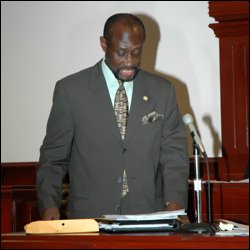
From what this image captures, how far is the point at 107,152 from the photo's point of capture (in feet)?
10.5

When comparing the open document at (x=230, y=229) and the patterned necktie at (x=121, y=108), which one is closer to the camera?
the open document at (x=230, y=229)

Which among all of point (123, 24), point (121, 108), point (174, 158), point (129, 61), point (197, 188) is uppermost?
point (123, 24)

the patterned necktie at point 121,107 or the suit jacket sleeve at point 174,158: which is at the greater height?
the patterned necktie at point 121,107

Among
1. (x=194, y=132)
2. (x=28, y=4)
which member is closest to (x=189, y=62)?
(x=28, y=4)

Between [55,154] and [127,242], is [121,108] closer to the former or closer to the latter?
[55,154]

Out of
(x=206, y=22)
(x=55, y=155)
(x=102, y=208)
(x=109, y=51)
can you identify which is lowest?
(x=102, y=208)

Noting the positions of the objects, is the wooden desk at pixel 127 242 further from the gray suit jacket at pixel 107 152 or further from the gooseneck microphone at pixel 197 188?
the gray suit jacket at pixel 107 152

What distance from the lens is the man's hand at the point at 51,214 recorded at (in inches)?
114

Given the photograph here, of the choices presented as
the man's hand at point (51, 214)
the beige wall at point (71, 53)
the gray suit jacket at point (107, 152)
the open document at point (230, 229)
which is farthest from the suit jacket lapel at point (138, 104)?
the beige wall at point (71, 53)

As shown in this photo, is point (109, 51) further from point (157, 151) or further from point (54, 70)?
point (54, 70)

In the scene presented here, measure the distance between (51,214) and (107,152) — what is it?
429 millimetres

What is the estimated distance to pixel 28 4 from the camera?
5180 millimetres

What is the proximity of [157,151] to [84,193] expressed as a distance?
0.38m

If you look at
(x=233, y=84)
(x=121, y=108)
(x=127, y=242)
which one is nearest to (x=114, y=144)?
(x=121, y=108)
